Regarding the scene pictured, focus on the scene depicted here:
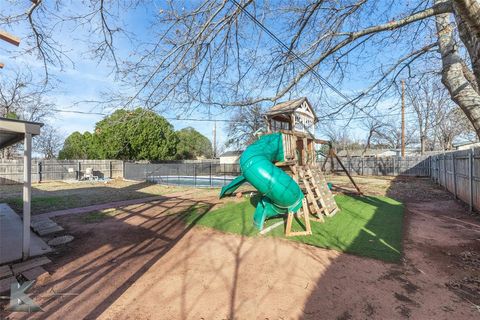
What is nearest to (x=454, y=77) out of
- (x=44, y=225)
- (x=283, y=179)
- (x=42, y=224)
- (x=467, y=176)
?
(x=283, y=179)

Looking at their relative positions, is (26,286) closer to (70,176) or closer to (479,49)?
(479,49)

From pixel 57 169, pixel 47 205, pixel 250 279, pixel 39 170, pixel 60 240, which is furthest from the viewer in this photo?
pixel 57 169

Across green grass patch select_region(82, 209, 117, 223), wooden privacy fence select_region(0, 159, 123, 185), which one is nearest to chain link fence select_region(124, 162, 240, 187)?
wooden privacy fence select_region(0, 159, 123, 185)

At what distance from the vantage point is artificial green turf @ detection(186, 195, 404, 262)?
5.11 meters

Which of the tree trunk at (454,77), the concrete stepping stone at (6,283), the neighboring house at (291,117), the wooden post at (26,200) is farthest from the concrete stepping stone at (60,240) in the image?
the neighboring house at (291,117)

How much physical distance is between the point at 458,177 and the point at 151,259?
10.9 meters

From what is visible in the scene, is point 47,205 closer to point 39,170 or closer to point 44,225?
point 44,225

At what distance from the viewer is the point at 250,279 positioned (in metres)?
3.93

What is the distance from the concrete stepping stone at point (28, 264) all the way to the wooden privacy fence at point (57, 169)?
19781 mm

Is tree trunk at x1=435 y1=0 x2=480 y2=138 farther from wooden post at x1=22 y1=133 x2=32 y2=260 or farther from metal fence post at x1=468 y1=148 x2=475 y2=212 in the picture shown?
wooden post at x1=22 y1=133 x2=32 y2=260

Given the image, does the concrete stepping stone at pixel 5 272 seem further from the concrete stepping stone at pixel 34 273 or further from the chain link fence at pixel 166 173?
the chain link fence at pixel 166 173

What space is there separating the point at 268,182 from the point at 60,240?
4730 millimetres

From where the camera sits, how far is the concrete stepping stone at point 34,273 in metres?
3.91

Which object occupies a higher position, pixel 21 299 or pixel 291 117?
pixel 291 117
